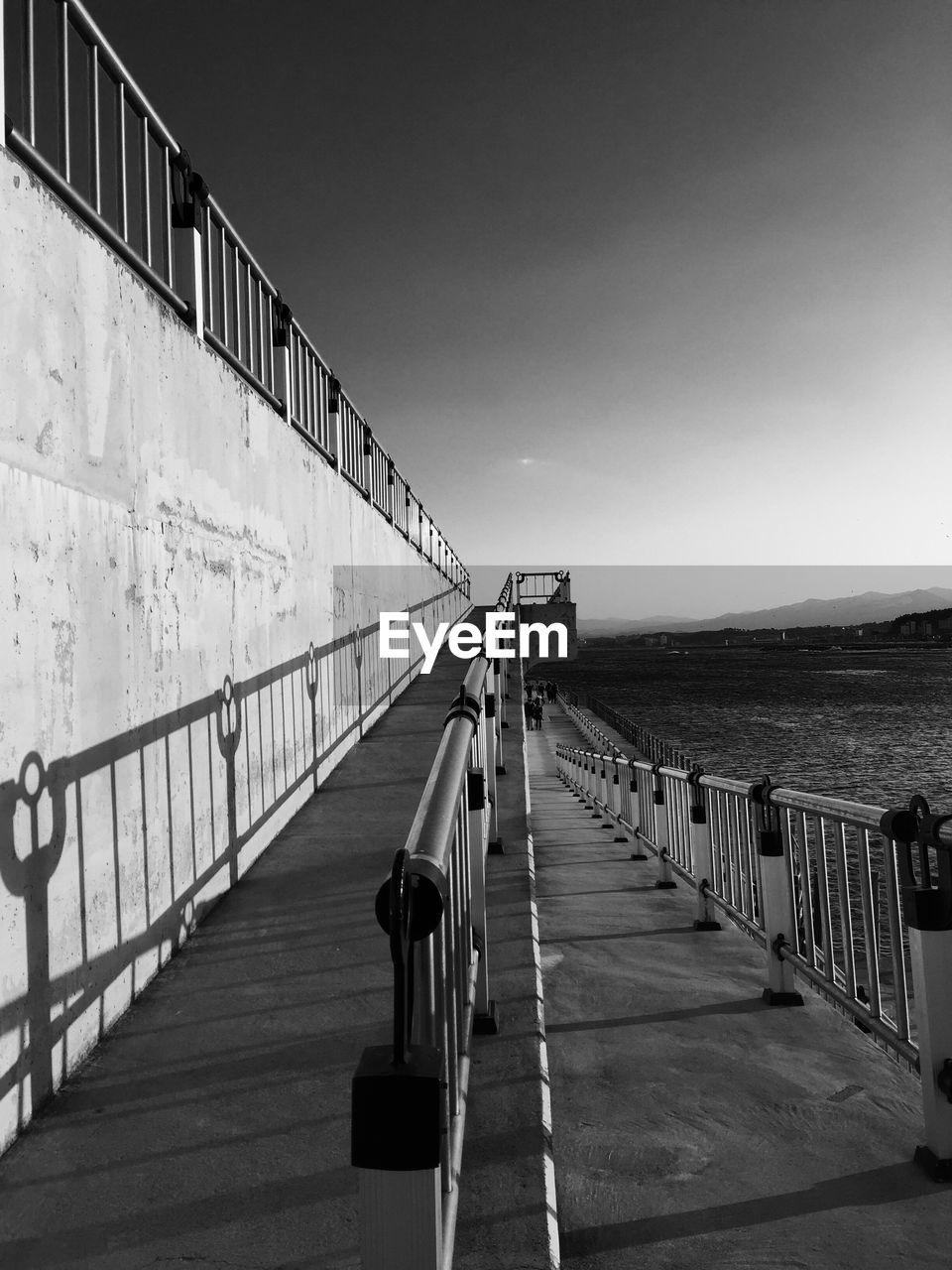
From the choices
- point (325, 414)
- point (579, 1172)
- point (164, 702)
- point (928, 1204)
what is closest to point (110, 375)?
point (164, 702)

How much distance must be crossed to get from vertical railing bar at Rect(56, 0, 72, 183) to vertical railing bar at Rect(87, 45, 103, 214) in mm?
220

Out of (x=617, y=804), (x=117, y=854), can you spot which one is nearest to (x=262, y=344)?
(x=117, y=854)

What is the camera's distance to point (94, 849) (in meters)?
3.55

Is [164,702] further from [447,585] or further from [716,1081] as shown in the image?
[447,585]

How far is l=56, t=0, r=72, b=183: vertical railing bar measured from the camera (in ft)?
12.0

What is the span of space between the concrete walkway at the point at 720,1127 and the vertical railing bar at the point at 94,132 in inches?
192

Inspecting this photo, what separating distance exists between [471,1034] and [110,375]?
135 inches

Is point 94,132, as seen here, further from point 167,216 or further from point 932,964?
point 932,964

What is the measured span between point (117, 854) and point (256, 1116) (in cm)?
138

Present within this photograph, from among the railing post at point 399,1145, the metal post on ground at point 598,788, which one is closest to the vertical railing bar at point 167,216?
the railing post at point 399,1145

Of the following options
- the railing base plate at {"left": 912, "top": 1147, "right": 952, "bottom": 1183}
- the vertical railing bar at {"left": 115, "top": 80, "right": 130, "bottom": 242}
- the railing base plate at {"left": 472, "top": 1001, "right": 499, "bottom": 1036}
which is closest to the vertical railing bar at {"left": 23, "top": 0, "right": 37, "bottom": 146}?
the vertical railing bar at {"left": 115, "top": 80, "right": 130, "bottom": 242}

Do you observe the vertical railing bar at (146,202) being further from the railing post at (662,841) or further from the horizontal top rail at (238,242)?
the railing post at (662,841)

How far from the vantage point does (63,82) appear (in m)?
3.73

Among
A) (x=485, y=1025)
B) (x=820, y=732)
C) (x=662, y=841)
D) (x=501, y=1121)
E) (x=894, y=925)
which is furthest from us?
(x=820, y=732)
